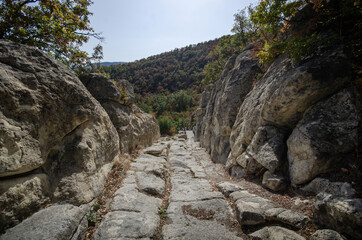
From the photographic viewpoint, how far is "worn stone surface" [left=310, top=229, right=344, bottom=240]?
282 centimetres

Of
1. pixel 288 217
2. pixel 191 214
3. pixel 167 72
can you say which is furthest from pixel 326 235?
pixel 167 72

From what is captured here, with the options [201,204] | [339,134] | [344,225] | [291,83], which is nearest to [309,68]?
[291,83]

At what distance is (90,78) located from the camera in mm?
7898

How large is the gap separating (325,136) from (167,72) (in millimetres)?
61229

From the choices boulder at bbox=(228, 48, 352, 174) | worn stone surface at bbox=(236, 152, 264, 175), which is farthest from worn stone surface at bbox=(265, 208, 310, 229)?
boulder at bbox=(228, 48, 352, 174)

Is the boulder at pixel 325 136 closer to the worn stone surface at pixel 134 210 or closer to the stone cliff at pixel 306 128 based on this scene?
the stone cliff at pixel 306 128

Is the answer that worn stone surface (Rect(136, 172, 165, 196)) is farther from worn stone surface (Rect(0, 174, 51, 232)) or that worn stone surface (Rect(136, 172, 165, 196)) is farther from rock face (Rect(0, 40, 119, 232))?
worn stone surface (Rect(0, 174, 51, 232))

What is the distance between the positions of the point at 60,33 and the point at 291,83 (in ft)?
26.8

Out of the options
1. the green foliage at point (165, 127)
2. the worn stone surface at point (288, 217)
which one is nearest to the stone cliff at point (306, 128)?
the worn stone surface at point (288, 217)

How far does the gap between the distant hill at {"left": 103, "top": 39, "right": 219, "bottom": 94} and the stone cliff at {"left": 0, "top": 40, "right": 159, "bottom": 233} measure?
4699 cm

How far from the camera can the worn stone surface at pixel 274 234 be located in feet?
10.2

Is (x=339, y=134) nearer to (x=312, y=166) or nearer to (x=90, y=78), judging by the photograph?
(x=312, y=166)

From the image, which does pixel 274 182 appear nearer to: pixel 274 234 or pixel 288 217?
pixel 288 217

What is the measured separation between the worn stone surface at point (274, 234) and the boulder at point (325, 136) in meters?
1.66
